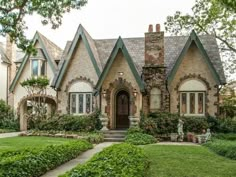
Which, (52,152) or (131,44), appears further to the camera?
(131,44)

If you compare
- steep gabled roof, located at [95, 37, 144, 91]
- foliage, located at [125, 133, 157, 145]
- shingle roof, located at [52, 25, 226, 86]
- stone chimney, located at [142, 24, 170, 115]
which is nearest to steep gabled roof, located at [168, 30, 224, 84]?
shingle roof, located at [52, 25, 226, 86]

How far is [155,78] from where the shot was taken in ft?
75.1

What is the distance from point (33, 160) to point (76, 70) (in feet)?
56.6

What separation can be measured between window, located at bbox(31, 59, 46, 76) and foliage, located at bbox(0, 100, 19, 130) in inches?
151

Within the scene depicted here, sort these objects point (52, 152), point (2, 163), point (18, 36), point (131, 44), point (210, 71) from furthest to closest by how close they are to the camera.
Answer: point (131, 44) < point (210, 71) < point (18, 36) < point (52, 152) < point (2, 163)

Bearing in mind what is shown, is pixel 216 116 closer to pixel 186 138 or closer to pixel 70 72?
pixel 186 138

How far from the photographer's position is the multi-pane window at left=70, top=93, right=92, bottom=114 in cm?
2517

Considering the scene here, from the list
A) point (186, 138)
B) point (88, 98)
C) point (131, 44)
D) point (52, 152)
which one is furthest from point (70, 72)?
point (52, 152)

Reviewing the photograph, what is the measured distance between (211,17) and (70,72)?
12.4 metres

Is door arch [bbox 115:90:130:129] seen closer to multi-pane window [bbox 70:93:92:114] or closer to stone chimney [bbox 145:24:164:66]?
multi-pane window [bbox 70:93:92:114]

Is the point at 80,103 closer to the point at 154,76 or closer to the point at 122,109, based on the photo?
the point at 122,109

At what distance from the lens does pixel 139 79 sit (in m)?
22.0

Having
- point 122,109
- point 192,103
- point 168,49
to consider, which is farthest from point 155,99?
point 168,49

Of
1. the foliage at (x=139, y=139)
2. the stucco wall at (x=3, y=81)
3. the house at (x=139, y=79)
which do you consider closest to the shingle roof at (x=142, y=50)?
the house at (x=139, y=79)
